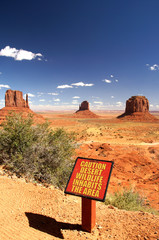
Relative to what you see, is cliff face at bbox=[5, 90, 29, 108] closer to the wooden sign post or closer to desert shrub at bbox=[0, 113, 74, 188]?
desert shrub at bbox=[0, 113, 74, 188]

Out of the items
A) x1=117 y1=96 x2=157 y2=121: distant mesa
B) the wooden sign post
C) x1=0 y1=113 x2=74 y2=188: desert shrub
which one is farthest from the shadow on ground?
x1=117 y1=96 x2=157 y2=121: distant mesa

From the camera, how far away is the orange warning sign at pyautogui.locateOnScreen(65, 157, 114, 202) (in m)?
4.05

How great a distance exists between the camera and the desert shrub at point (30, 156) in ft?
26.9

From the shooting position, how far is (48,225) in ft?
15.0

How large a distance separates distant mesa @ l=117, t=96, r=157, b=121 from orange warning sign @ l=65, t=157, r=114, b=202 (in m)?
87.0

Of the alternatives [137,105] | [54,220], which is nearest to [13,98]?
[137,105]

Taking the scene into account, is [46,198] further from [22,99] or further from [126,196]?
[22,99]

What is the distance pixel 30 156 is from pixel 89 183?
5319mm

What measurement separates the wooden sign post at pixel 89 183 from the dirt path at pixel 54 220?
55cm

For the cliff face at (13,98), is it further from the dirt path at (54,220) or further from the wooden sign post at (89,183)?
the wooden sign post at (89,183)

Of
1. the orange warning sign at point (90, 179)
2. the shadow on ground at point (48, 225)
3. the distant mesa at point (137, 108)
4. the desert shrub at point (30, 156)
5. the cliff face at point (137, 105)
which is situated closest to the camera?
the orange warning sign at point (90, 179)

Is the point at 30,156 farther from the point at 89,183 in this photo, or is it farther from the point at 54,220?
the point at 89,183

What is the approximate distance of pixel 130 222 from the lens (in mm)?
4934

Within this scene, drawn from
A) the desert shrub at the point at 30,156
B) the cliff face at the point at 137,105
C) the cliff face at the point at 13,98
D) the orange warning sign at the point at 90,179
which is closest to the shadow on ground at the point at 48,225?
the orange warning sign at the point at 90,179
